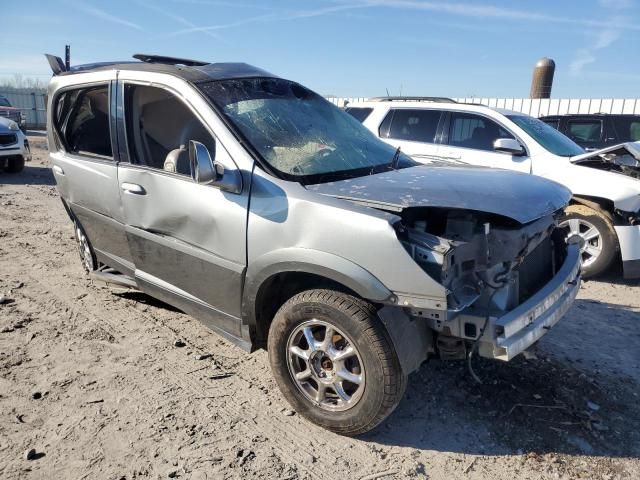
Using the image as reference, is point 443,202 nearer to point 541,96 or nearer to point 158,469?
point 158,469

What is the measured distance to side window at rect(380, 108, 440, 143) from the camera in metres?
7.09

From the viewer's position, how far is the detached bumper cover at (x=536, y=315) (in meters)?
2.41

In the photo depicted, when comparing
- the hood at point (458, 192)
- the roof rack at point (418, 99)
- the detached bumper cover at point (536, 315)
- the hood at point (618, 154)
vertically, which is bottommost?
the detached bumper cover at point (536, 315)

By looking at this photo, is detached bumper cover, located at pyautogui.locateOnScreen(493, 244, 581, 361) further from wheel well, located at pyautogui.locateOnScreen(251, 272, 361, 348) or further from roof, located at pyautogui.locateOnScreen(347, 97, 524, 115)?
roof, located at pyautogui.locateOnScreen(347, 97, 524, 115)

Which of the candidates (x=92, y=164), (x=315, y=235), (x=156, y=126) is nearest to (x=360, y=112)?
(x=156, y=126)

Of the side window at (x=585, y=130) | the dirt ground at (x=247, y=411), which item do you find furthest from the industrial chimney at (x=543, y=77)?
the dirt ground at (x=247, y=411)

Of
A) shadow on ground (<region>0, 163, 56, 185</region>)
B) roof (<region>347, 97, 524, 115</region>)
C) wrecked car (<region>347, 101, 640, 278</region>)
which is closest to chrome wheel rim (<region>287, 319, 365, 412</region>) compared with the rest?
wrecked car (<region>347, 101, 640, 278</region>)

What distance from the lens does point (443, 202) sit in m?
2.52

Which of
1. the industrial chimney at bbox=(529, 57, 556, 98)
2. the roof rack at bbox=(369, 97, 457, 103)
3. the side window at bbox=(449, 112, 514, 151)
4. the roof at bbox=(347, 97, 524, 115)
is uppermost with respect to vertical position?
the industrial chimney at bbox=(529, 57, 556, 98)

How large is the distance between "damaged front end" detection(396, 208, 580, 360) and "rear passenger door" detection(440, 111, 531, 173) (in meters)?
3.72

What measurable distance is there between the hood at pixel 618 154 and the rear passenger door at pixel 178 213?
470cm

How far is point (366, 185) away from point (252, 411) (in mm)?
1598

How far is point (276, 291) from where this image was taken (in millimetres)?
2998

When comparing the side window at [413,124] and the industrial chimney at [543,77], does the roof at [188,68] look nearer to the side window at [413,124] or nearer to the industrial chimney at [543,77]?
the side window at [413,124]
